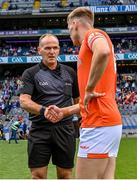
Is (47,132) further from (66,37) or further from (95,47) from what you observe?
(66,37)

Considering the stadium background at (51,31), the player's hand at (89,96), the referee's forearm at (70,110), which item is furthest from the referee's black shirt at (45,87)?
the stadium background at (51,31)

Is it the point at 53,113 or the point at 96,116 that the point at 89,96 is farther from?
the point at 53,113

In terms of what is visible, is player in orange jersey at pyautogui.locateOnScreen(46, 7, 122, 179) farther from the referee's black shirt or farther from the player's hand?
the referee's black shirt

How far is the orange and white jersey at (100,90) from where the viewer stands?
409 cm

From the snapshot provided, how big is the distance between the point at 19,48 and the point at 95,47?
51.5m

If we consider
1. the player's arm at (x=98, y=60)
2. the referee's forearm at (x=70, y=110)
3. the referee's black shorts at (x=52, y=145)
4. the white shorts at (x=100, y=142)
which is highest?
the player's arm at (x=98, y=60)

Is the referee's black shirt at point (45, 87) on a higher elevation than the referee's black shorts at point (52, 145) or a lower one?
higher

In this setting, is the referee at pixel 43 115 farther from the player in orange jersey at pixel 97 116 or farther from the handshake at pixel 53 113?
the player in orange jersey at pixel 97 116

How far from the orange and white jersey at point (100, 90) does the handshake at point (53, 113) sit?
85cm

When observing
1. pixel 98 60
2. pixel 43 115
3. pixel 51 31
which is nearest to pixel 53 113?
pixel 43 115

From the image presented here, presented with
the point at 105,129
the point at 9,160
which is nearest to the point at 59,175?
the point at 105,129

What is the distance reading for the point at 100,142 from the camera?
4105 millimetres

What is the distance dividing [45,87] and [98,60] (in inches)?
62.4

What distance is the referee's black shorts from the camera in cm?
541
